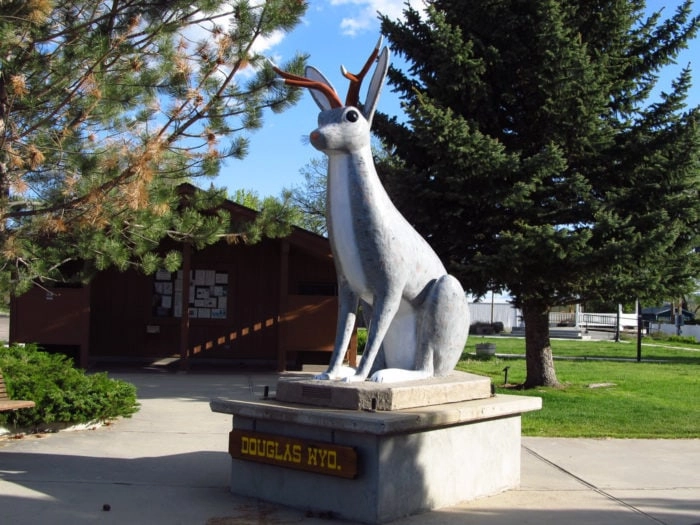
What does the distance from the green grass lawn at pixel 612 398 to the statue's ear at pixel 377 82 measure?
556 cm

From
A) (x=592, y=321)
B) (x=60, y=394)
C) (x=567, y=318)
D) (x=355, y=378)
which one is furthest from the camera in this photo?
(x=592, y=321)

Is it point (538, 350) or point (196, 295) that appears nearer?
point (538, 350)

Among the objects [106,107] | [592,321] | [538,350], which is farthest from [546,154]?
[592,321]

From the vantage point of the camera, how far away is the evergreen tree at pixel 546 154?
38.5ft

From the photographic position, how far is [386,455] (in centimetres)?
500

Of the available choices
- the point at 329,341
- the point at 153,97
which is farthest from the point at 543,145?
the point at 153,97

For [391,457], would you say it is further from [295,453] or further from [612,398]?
[612,398]

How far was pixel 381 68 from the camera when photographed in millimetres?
5566

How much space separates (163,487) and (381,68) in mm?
3779

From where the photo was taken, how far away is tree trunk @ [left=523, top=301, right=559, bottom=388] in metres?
13.5

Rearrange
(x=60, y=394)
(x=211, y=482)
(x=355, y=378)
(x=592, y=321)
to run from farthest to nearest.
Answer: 1. (x=592, y=321)
2. (x=60, y=394)
3. (x=211, y=482)
4. (x=355, y=378)

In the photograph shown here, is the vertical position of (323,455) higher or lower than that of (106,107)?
lower

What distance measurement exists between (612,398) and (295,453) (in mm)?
9182

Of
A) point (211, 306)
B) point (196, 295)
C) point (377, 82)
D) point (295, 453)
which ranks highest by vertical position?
point (377, 82)
